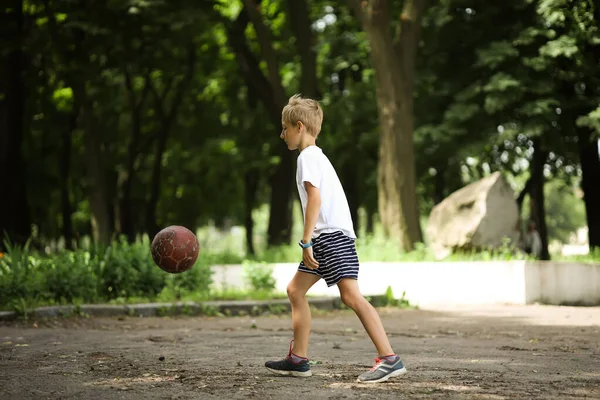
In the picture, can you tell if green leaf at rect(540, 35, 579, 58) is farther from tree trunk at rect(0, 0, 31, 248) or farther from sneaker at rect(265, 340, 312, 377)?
sneaker at rect(265, 340, 312, 377)

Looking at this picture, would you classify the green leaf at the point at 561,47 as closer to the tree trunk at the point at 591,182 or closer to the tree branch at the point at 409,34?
the tree trunk at the point at 591,182

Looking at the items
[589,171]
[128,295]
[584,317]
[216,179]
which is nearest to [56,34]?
[216,179]

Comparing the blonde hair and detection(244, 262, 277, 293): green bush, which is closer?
the blonde hair

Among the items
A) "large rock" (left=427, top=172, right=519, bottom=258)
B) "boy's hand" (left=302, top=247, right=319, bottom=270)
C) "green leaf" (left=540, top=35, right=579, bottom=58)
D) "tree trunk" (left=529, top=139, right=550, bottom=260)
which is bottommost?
"boy's hand" (left=302, top=247, right=319, bottom=270)

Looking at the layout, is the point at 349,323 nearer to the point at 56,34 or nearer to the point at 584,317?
the point at 584,317

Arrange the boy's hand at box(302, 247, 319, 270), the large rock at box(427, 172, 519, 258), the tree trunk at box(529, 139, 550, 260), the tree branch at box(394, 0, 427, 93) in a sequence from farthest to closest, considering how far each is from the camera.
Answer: the tree trunk at box(529, 139, 550, 260)
the tree branch at box(394, 0, 427, 93)
the large rock at box(427, 172, 519, 258)
the boy's hand at box(302, 247, 319, 270)

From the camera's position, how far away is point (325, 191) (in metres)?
6.29

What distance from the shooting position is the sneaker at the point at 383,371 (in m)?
6.02

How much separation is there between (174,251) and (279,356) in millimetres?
1383

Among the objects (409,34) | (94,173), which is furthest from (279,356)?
(94,173)

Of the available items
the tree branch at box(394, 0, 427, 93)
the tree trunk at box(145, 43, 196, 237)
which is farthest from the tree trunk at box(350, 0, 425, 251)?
the tree trunk at box(145, 43, 196, 237)

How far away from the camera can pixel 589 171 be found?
77.2 feet

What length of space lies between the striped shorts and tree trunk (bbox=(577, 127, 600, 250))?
712 inches

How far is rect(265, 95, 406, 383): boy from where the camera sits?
20.1ft
